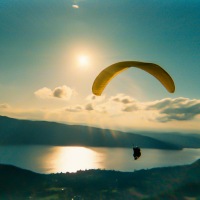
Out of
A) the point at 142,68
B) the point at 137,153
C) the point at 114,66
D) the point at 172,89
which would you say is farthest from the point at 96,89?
the point at 137,153

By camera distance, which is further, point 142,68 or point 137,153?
point 137,153

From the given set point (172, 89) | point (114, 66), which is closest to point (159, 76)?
point (172, 89)

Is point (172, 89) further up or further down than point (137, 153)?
further up

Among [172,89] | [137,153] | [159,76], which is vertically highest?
[159,76]

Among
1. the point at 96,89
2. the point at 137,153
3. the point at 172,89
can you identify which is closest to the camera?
the point at 172,89

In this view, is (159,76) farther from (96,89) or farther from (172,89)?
(96,89)

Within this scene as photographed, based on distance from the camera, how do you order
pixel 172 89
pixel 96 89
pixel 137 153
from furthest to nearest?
pixel 137 153
pixel 96 89
pixel 172 89

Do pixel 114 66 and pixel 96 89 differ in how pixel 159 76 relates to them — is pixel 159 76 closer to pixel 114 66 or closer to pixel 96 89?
pixel 114 66
